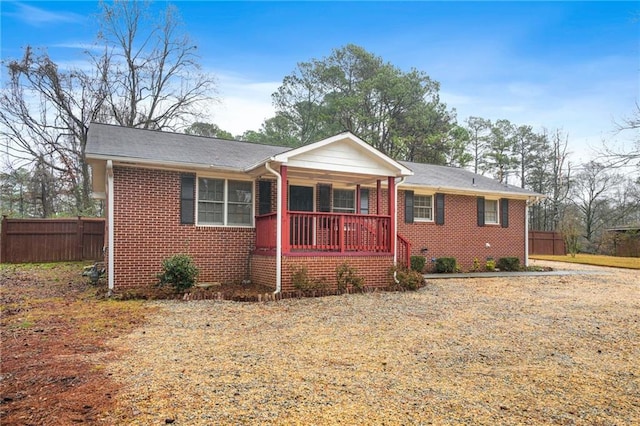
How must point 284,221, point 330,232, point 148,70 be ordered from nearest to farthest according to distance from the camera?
point 284,221
point 330,232
point 148,70

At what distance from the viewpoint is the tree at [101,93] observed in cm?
2044

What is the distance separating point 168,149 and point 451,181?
32.1ft

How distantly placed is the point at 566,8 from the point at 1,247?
20.2 m

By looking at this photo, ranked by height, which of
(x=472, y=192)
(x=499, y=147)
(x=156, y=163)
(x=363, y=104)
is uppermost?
(x=363, y=104)

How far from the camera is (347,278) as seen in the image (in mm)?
9547

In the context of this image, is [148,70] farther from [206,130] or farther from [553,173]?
[553,173]

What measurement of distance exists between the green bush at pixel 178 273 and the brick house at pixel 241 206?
793mm

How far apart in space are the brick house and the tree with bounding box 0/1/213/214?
1122cm

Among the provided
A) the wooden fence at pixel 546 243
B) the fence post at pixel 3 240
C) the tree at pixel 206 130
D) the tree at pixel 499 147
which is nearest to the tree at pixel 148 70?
the tree at pixel 206 130

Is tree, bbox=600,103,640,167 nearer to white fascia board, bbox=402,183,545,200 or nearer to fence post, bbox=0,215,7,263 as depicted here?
white fascia board, bbox=402,183,545,200

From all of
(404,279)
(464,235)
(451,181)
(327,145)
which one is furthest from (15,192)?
(464,235)

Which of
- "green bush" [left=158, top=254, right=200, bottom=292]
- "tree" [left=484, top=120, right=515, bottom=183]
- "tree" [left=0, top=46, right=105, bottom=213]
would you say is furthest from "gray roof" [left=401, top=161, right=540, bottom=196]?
"tree" [left=484, top=120, right=515, bottom=183]

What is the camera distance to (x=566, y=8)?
39.0 ft

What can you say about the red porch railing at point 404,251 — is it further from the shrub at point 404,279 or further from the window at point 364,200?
the window at point 364,200
